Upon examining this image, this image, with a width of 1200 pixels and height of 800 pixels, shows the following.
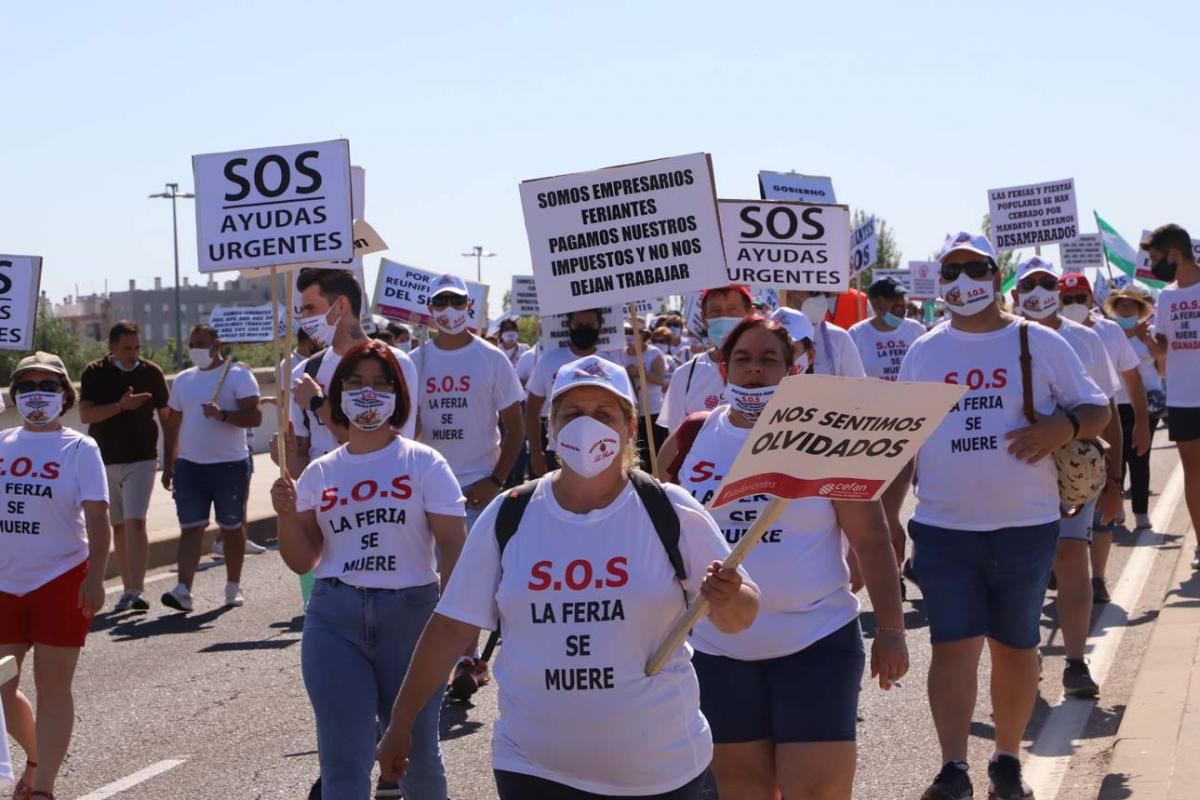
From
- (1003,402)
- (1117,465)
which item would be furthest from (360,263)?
(1003,402)

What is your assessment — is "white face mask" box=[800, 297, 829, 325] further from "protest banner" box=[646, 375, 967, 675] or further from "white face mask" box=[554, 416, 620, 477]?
"white face mask" box=[554, 416, 620, 477]

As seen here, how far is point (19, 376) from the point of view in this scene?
25.4 ft

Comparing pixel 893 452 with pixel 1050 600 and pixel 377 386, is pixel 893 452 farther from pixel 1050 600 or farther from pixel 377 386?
pixel 1050 600

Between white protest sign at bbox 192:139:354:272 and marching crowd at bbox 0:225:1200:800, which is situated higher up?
white protest sign at bbox 192:139:354:272

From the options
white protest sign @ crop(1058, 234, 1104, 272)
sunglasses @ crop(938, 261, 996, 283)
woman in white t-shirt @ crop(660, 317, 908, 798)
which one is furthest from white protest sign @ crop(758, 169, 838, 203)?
white protest sign @ crop(1058, 234, 1104, 272)

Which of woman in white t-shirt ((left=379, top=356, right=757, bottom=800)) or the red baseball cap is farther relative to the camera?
the red baseball cap

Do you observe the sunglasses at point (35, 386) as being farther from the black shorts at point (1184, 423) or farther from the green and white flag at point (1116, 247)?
the green and white flag at point (1116, 247)

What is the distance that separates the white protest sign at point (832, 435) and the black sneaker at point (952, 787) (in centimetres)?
227

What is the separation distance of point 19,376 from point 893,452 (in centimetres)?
456

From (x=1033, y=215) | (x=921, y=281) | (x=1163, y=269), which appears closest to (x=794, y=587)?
(x=1163, y=269)

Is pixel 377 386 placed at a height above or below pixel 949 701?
above

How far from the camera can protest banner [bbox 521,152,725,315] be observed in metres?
7.38

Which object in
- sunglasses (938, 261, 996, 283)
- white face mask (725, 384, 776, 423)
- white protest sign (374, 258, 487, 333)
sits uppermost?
white protest sign (374, 258, 487, 333)

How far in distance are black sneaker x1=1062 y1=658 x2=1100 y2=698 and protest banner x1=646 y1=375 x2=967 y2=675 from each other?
4.38 m
